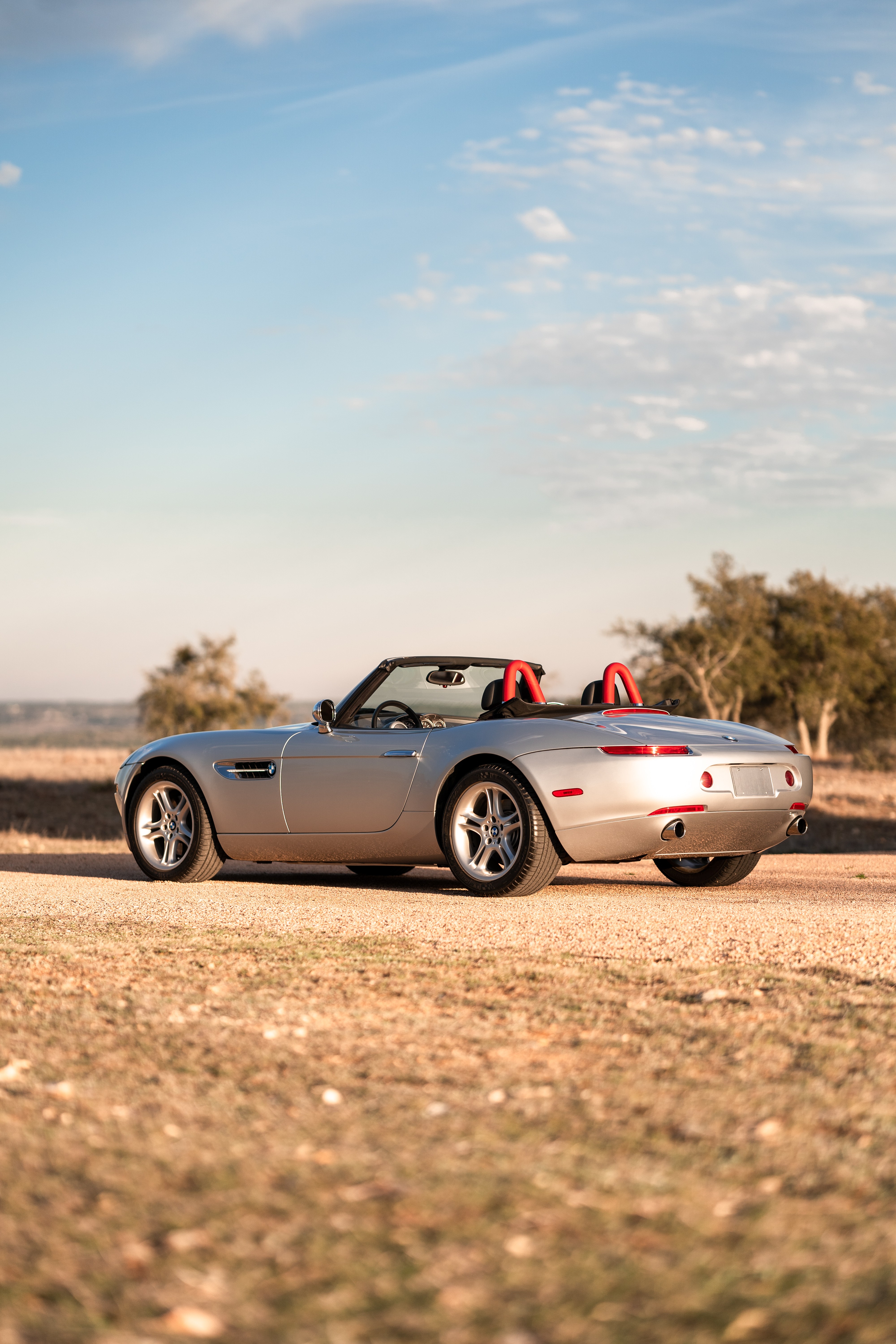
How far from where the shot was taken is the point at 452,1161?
10.1 feet

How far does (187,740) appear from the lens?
9633 millimetres

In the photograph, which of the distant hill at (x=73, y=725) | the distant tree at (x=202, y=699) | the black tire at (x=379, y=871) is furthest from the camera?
the distant hill at (x=73, y=725)

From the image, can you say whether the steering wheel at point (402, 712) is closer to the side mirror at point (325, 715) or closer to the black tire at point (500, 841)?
the side mirror at point (325, 715)

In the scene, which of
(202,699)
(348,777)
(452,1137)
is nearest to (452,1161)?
(452,1137)

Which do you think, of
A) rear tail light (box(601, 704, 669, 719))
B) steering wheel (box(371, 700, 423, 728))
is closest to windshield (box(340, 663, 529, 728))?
steering wheel (box(371, 700, 423, 728))

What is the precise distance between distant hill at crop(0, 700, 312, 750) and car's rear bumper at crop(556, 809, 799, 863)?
51078mm

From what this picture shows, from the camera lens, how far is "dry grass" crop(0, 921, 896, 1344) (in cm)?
235

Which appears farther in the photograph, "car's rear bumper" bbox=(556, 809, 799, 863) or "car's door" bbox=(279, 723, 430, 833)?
"car's door" bbox=(279, 723, 430, 833)

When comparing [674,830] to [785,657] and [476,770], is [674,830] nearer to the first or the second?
[476,770]

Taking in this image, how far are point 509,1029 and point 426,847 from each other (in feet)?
13.4

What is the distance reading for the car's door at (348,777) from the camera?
8578mm

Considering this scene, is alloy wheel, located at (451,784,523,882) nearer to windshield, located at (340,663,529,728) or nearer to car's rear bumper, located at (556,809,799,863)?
car's rear bumper, located at (556,809,799,863)

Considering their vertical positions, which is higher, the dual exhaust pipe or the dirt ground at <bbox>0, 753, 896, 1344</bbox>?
the dual exhaust pipe

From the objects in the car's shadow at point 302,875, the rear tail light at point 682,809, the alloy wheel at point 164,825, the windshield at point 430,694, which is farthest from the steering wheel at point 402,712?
the rear tail light at point 682,809
